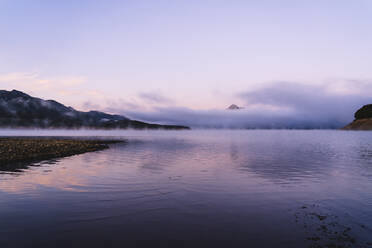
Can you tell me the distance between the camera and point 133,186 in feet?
73.5

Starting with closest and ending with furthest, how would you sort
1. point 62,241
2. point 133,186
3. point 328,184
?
point 62,241
point 133,186
point 328,184

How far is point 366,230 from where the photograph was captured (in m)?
12.5

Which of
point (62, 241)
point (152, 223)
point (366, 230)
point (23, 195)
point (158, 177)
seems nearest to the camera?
point (62, 241)

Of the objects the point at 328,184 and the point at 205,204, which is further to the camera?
the point at 328,184

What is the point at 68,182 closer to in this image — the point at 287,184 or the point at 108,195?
the point at 108,195

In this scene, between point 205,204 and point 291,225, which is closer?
point 291,225

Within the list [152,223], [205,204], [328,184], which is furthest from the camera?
[328,184]

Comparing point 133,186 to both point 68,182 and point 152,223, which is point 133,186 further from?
point 152,223

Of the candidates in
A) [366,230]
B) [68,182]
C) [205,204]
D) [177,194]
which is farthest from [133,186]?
[366,230]

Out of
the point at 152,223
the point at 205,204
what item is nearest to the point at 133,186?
the point at 205,204

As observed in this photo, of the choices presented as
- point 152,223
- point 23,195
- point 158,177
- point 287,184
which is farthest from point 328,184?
point 23,195

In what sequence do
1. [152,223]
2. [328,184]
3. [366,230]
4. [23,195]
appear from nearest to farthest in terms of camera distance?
1. [366,230]
2. [152,223]
3. [23,195]
4. [328,184]

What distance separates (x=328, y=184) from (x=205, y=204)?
46.7ft

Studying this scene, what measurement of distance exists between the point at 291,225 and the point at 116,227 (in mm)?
9181
